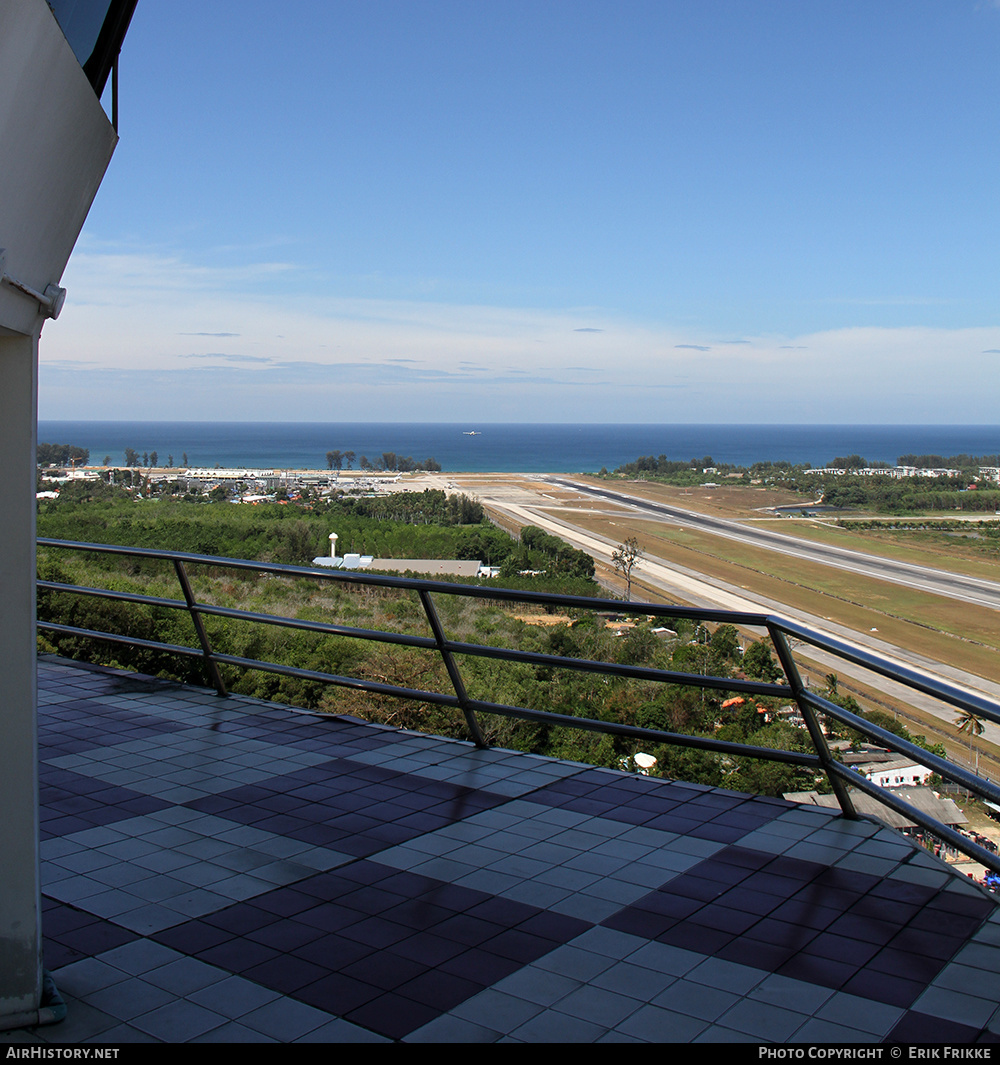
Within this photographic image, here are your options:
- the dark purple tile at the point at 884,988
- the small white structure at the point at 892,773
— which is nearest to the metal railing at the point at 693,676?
the dark purple tile at the point at 884,988

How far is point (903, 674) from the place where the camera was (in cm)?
293

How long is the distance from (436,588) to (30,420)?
2485 millimetres

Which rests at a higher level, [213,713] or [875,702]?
[213,713]

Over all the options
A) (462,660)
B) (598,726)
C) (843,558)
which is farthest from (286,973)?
(843,558)

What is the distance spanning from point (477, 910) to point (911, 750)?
5.39ft

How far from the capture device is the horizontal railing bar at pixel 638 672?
12.3ft

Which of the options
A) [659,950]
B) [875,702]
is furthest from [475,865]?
[875,702]

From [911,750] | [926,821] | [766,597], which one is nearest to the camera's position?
[911,750]

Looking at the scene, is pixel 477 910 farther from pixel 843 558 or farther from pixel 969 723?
pixel 843 558

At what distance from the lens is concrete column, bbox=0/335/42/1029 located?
89.1 inches

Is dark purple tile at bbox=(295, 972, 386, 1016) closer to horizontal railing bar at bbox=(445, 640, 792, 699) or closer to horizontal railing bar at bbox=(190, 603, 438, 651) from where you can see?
horizontal railing bar at bbox=(445, 640, 792, 699)

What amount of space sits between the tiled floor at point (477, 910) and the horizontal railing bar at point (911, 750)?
1.85ft

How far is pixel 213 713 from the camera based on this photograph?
5.69 meters
